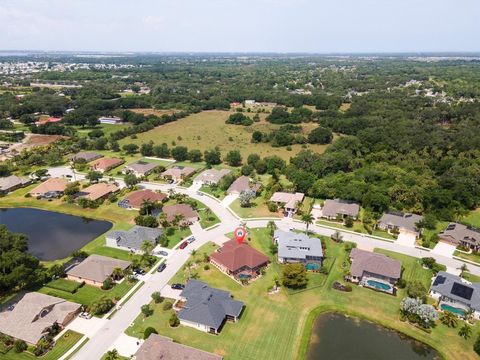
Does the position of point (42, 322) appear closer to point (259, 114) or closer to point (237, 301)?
point (237, 301)

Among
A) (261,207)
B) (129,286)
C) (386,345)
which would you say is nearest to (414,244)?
(386,345)

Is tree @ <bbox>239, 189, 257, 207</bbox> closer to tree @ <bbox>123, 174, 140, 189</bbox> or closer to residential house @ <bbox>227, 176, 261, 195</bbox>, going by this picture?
residential house @ <bbox>227, 176, 261, 195</bbox>

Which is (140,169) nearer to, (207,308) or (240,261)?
(240,261)

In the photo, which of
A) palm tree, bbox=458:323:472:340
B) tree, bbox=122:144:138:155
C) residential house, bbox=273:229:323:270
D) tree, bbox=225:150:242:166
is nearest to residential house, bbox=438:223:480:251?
palm tree, bbox=458:323:472:340

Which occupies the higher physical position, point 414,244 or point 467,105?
point 467,105

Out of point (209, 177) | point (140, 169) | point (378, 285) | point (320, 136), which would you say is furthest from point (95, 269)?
point (320, 136)

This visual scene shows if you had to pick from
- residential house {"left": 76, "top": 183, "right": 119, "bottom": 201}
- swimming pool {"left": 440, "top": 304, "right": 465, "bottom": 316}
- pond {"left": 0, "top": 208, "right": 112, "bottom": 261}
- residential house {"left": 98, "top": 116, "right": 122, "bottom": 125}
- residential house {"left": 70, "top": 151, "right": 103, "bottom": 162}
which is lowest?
pond {"left": 0, "top": 208, "right": 112, "bottom": 261}
